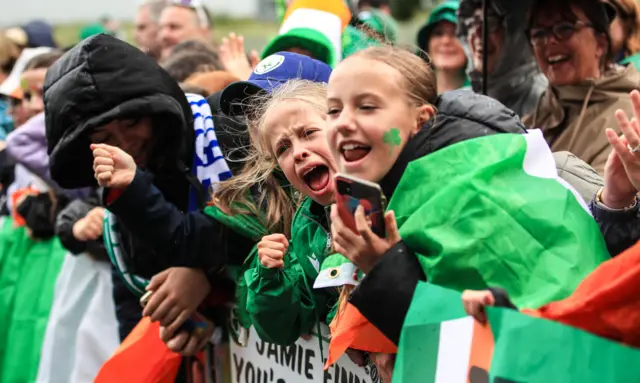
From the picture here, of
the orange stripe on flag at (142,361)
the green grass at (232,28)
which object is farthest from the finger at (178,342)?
the green grass at (232,28)

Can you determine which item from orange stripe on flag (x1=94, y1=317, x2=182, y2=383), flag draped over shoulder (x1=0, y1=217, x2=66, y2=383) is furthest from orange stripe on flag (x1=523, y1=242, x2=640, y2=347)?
flag draped over shoulder (x1=0, y1=217, x2=66, y2=383)

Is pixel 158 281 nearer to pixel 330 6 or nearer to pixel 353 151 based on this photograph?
pixel 353 151

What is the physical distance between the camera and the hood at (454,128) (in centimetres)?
Answer: 269

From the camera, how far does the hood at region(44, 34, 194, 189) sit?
3.79 metres

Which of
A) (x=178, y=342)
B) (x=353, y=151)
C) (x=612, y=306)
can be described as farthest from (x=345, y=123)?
(x=178, y=342)

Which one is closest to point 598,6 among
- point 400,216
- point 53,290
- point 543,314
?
point 400,216

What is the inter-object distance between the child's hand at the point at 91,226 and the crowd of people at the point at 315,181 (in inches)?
0.5

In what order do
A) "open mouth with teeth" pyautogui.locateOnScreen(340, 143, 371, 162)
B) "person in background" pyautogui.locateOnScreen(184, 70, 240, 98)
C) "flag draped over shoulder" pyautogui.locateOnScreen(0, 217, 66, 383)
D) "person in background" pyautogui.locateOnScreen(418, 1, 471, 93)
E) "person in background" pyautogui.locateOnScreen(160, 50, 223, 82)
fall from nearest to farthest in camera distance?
"open mouth with teeth" pyautogui.locateOnScreen(340, 143, 371, 162)
"person in background" pyautogui.locateOnScreen(184, 70, 240, 98)
"person in background" pyautogui.locateOnScreen(160, 50, 223, 82)
"flag draped over shoulder" pyautogui.locateOnScreen(0, 217, 66, 383)
"person in background" pyautogui.locateOnScreen(418, 1, 471, 93)

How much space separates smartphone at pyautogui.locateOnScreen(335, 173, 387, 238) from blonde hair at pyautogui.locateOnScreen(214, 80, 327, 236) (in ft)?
3.19

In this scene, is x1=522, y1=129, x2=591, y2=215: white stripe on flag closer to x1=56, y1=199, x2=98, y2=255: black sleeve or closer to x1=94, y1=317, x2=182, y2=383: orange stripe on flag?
x1=94, y1=317, x2=182, y2=383: orange stripe on flag

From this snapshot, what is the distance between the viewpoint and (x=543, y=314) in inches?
87.5

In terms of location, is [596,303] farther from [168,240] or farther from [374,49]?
[168,240]

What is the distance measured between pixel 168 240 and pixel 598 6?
6.63 ft

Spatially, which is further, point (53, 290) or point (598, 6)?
point (53, 290)
